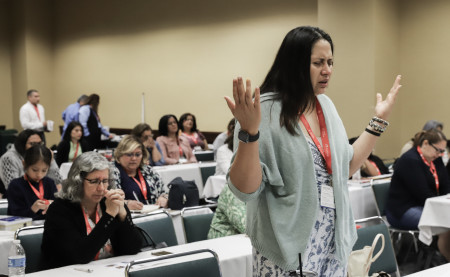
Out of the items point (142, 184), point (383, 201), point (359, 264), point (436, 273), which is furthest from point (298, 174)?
point (383, 201)

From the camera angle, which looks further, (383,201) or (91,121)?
(91,121)

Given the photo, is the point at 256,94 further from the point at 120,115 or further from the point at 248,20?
the point at 120,115

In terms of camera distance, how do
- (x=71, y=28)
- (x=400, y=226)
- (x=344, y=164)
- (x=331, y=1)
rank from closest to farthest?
(x=344, y=164) → (x=400, y=226) → (x=331, y=1) → (x=71, y=28)

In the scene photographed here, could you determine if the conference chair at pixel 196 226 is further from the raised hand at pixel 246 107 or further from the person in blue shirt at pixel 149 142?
the person in blue shirt at pixel 149 142

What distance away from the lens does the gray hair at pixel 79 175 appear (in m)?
3.15

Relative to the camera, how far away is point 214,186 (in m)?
6.47

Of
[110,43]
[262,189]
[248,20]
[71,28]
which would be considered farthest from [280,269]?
[71,28]

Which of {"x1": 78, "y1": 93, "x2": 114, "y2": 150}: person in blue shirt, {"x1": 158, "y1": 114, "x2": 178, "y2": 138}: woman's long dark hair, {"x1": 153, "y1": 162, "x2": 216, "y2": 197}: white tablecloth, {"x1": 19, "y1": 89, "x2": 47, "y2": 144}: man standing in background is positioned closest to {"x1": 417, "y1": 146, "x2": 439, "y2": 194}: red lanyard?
{"x1": 153, "y1": 162, "x2": 216, "y2": 197}: white tablecloth

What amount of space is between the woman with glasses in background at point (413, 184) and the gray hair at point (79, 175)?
9.85ft

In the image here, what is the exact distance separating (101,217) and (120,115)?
1078 centimetres

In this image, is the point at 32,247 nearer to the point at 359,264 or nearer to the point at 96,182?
the point at 96,182

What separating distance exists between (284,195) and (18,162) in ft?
15.6

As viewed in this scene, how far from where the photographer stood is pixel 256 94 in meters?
1.53

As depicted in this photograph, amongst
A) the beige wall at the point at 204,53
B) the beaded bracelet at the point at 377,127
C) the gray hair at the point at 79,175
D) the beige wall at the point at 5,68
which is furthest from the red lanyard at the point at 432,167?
the beige wall at the point at 5,68
